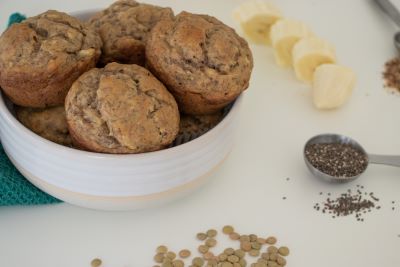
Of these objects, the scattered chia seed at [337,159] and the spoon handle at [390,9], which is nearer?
the scattered chia seed at [337,159]

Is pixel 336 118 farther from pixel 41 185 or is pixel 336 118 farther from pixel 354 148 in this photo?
pixel 41 185

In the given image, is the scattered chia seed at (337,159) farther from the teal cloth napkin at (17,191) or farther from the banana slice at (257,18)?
the teal cloth napkin at (17,191)

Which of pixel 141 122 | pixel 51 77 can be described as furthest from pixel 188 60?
pixel 51 77

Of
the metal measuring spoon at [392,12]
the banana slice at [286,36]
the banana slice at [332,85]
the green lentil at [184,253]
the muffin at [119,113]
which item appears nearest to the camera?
the muffin at [119,113]

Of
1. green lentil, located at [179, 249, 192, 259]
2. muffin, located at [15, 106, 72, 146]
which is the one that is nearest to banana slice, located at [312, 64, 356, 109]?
green lentil, located at [179, 249, 192, 259]

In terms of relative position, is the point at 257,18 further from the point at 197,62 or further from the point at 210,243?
the point at 210,243

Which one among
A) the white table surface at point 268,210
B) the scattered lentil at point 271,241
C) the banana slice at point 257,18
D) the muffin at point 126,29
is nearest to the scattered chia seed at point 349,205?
the white table surface at point 268,210

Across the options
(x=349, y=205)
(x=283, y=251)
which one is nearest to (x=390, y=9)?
(x=349, y=205)

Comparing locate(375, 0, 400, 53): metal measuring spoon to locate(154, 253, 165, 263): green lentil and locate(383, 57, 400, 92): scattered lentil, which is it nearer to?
locate(383, 57, 400, 92): scattered lentil
